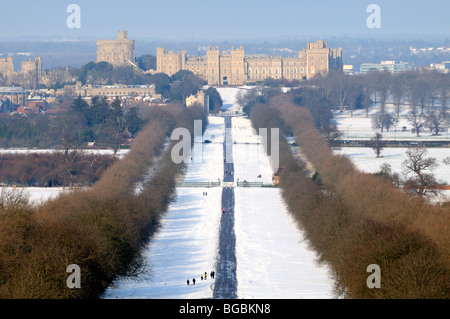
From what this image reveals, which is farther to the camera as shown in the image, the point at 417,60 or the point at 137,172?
the point at 417,60

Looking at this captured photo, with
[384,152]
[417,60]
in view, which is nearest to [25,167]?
[384,152]

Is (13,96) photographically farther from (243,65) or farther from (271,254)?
(271,254)

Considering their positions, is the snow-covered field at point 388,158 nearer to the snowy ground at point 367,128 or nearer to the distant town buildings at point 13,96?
the snowy ground at point 367,128

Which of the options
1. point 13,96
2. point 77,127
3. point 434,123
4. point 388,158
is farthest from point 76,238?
point 13,96

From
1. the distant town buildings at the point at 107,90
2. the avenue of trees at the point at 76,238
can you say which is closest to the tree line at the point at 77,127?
the avenue of trees at the point at 76,238

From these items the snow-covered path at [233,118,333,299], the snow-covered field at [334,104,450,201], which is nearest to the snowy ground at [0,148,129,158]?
the snow-covered path at [233,118,333,299]

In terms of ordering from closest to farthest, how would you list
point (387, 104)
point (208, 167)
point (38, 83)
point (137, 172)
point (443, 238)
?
point (443, 238), point (137, 172), point (208, 167), point (387, 104), point (38, 83)
